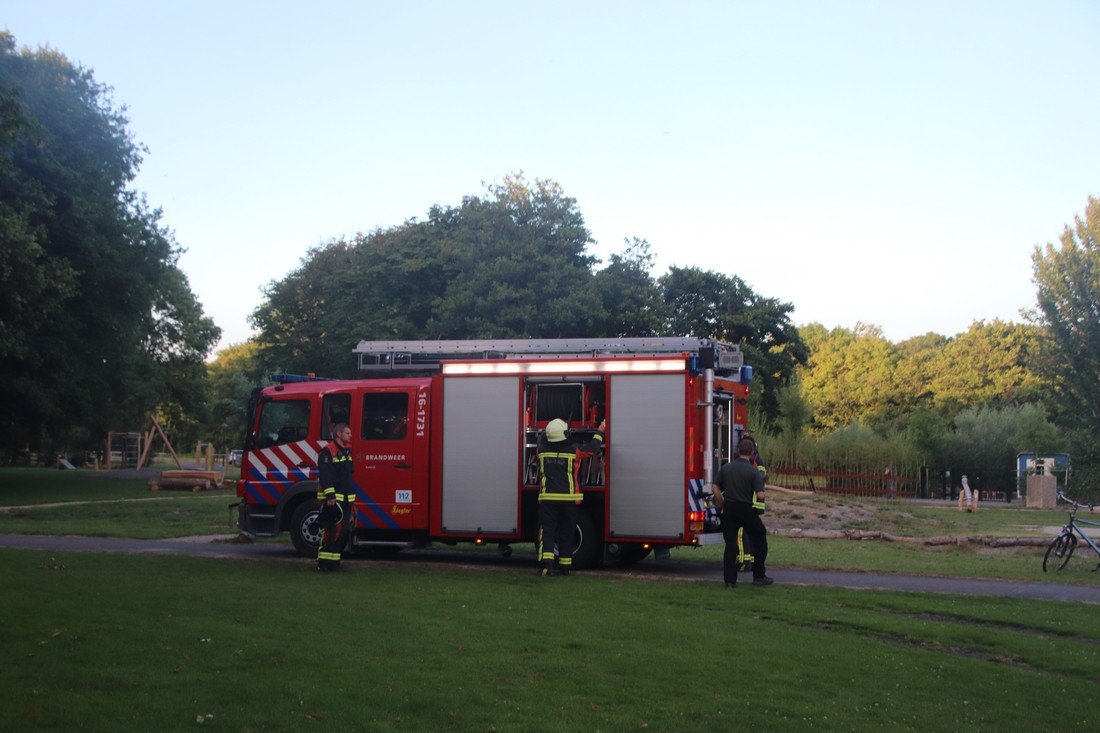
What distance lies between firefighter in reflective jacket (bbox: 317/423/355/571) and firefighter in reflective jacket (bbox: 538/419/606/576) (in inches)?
103

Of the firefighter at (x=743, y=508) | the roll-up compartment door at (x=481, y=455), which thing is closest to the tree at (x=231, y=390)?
the roll-up compartment door at (x=481, y=455)

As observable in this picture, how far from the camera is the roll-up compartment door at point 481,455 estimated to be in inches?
613

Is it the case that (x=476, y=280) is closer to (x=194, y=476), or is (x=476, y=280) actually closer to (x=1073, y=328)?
(x=194, y=476)

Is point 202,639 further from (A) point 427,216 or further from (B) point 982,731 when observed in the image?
(A) point 427,216

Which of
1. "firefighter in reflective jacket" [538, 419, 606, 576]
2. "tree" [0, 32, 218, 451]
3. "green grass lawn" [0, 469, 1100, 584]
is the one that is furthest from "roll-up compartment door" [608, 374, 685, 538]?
"tree" [0, 32, 218, 451]

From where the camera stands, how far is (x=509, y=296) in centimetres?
3481

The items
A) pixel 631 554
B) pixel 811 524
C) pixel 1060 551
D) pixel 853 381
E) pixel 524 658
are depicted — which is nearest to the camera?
pixel 524 658

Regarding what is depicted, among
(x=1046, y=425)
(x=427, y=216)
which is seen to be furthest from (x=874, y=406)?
(x=427, y=216)

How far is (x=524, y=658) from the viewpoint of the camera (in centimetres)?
847

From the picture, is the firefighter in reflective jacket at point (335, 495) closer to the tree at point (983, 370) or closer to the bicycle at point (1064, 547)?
the bicycle at point (1064, 547)

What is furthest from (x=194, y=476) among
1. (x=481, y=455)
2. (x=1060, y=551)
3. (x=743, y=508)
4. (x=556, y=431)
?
(x=1060, y=551)

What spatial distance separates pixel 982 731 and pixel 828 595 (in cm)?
611

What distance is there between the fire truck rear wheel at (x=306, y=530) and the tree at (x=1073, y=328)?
1756 cm

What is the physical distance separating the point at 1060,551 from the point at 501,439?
8.75 m
